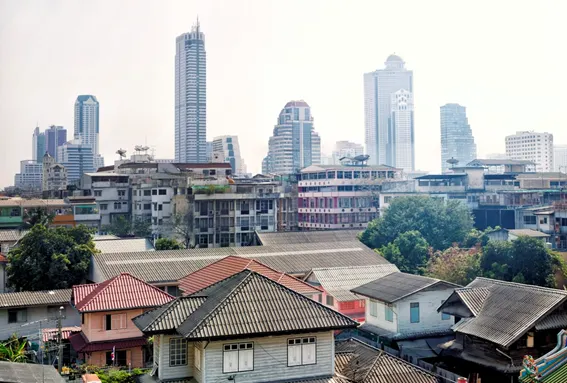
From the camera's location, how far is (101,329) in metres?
27.1

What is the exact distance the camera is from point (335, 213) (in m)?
76.8

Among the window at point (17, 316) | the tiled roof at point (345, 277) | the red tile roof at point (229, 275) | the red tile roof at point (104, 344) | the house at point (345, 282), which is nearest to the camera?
the red tile roof at point (104, 344)

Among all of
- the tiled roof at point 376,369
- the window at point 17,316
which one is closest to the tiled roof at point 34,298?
the window at point 17,316

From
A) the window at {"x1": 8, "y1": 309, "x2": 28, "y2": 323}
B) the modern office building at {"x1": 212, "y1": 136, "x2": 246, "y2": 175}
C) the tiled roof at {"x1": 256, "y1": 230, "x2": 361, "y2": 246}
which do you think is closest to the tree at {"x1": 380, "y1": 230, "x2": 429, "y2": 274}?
the tiled roof at {"x1": 256, "y1": 230, "x2": 361, "y2": 246}

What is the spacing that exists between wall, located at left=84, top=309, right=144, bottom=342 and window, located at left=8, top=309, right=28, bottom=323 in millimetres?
6073

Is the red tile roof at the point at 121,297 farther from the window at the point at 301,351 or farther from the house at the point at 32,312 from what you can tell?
the window at the point at 301,351

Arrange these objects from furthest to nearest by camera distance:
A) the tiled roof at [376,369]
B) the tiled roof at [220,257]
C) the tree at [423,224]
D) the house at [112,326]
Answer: the tree at [423,224] → the tiled roof at [220,257] → the house at [112,326] → the tiled roof at [376,369]

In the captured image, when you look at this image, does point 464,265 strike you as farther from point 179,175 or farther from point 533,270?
point 179,175

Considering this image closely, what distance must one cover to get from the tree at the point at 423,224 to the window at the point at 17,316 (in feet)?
90.4

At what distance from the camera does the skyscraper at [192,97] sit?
464ft

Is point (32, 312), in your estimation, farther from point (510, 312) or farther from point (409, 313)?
point (510, 312)

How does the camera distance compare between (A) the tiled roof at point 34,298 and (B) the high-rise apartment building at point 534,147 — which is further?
(B) the high-rise apartment building at point 534,147

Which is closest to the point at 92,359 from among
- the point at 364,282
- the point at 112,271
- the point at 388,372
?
the point at 112,271

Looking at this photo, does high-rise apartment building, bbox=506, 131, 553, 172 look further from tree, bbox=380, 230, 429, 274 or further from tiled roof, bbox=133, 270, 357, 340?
tiled roof, bbox=133, 270, 357, 340
